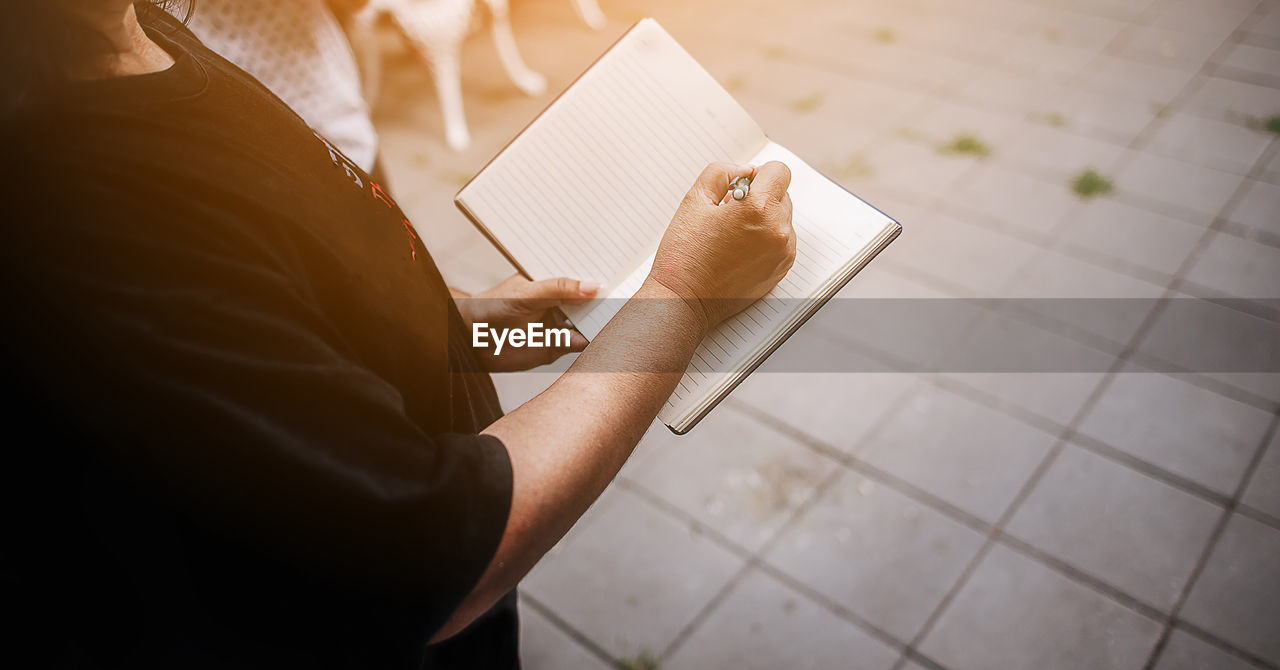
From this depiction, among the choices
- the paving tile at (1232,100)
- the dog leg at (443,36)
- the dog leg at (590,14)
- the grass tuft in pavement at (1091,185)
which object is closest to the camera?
the grass tuft in pavement at (1091,185)

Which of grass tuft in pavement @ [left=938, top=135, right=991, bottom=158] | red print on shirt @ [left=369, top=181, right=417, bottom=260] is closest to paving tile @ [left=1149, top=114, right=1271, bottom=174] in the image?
grass tuft in pavement @ [left=938, top=135, right=991, bottom=158]

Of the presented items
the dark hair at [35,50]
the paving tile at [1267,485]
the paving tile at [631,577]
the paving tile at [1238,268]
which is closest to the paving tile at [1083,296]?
the paving tile at [1238,268]

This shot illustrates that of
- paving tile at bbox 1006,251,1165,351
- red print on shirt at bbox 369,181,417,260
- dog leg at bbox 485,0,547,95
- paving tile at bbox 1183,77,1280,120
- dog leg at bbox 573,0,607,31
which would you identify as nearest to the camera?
red print on shirt at bbox 369,181,417,260

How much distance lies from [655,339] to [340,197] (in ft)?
1.31

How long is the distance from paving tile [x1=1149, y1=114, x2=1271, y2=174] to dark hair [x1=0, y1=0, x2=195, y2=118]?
4.06 m

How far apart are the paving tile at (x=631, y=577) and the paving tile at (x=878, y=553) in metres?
0.22

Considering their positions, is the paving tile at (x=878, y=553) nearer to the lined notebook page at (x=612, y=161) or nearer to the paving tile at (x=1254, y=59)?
the lined notebook page at (x=612, y=161)

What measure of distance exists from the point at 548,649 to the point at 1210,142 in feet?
11.4

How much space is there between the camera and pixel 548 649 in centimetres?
234

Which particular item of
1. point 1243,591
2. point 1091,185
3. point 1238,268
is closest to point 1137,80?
point 1091,185

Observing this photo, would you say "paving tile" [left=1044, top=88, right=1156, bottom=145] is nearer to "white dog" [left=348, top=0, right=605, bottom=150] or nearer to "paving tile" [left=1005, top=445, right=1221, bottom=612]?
"paving tile" [left=1005, top=445, right=1221, bottom=612]

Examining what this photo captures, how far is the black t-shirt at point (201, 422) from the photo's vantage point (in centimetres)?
65

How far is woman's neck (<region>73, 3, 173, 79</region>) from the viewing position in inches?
28.1

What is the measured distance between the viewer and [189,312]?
2.20 ft
